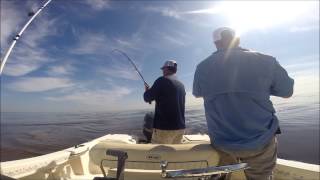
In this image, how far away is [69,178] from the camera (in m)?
3.84

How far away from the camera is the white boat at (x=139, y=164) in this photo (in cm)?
181

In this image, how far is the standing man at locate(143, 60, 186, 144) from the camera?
4.13 meters

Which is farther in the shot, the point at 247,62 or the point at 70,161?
the point at 70,161

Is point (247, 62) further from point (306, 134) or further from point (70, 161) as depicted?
point (306, 134)

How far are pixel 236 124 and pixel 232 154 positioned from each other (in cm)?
21

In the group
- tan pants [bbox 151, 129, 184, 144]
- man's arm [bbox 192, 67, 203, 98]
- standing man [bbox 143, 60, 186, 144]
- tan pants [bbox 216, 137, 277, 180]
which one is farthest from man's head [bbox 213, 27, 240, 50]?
tan pants [bbox 151, 129, 184, 144]

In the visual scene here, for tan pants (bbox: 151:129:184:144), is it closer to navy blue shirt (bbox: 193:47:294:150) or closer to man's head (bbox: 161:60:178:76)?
man's head (bbox: 161:60:178:76)

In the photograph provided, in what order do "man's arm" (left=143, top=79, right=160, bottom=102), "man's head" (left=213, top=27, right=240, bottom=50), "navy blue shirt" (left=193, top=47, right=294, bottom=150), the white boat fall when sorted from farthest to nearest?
1. "man's arm" (left=143, top=79, right=160, bottom=102)
2. "man's head" (left=213, top=27, right=240, bottom=50)
3. "navy blue shirt" (left=193, top=47, right=294, bottom=150)
4. the white boat

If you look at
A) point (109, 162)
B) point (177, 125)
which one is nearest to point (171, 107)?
point (177, 125)

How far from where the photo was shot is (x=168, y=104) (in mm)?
4180

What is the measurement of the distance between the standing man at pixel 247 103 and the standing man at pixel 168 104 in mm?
1787

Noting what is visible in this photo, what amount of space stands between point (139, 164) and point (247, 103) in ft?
2.79

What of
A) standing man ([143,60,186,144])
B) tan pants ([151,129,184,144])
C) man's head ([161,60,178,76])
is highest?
man's head ([161,60,178,76])

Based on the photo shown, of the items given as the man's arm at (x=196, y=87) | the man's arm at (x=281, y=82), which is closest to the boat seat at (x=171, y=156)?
the man's arm at (x=196, y=87)
